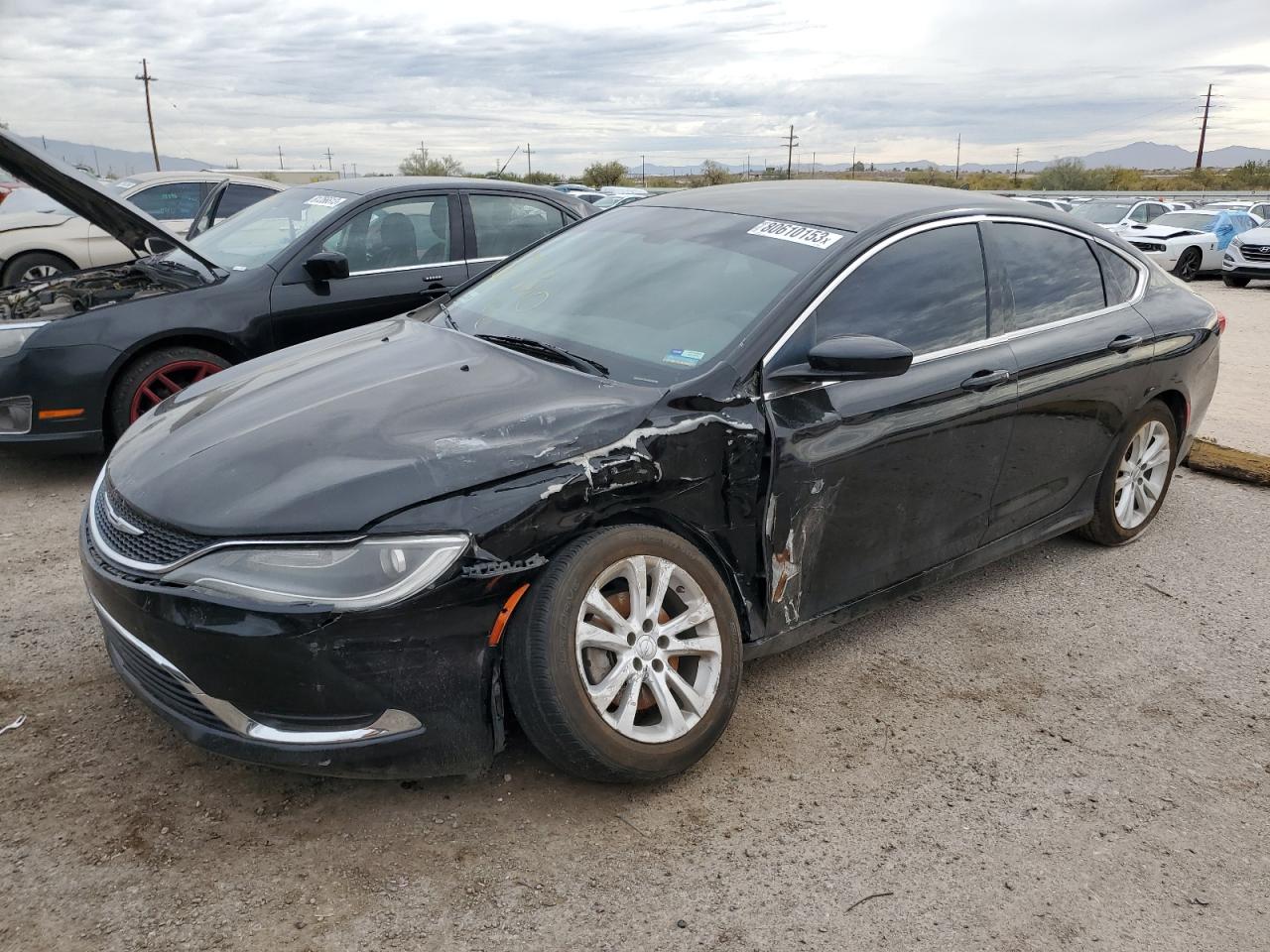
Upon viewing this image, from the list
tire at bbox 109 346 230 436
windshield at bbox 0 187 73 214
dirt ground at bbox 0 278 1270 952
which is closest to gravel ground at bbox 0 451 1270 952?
dirt ground at bbox 0 278 1270 952

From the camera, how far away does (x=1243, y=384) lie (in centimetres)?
842

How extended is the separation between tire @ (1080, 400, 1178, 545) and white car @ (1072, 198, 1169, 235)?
16.4 meters

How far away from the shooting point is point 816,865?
2.49 metres

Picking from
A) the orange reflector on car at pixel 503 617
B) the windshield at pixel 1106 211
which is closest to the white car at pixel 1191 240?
the windshield at pixel 1106 211

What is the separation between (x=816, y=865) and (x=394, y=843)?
1.05m

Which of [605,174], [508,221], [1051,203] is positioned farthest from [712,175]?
[508,221]

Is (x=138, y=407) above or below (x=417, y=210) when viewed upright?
below

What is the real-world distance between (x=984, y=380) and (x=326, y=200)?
439cm

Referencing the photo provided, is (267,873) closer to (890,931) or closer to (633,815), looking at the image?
(633,815)

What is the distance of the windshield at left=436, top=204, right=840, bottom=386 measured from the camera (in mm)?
3107

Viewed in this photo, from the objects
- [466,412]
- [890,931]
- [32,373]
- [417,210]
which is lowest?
[890,931]

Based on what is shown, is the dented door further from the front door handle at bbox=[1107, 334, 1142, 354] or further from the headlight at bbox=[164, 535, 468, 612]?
the headlight at bbox=[164, 535, 468, 612]

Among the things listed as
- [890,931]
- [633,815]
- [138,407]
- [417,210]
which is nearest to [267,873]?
[633,815]

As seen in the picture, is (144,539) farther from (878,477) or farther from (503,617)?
(878,477)
